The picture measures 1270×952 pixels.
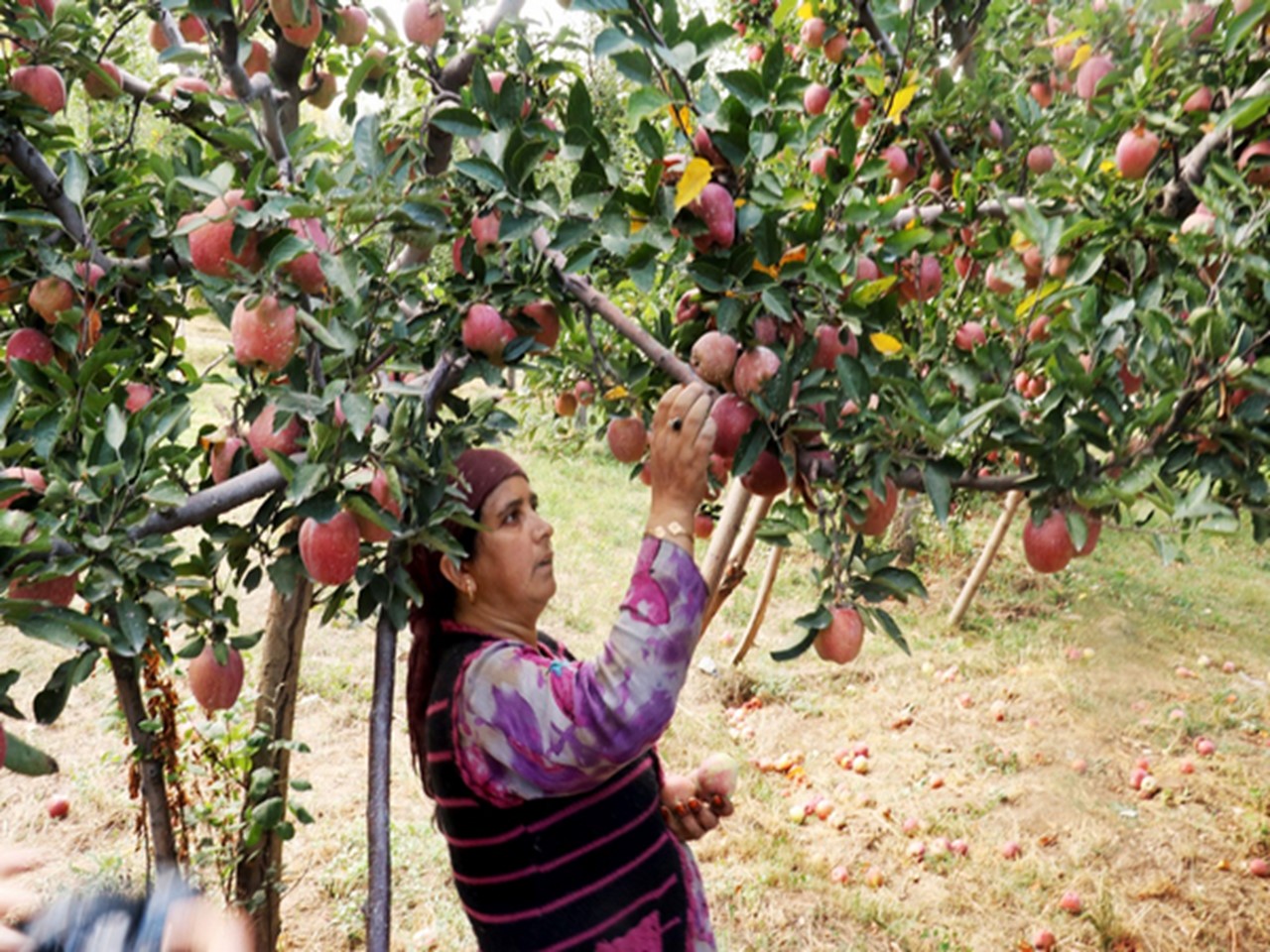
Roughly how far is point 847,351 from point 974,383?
0.17 m

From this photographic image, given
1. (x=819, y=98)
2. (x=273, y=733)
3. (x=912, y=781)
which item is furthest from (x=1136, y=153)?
(x=912, y=781)

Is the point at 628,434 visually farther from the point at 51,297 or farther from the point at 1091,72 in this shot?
the point at 1091,72

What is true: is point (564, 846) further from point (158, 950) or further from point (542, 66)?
point (542, 66)

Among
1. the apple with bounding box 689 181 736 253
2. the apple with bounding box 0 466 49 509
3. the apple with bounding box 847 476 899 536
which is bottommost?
the apple with bounding box 0 466 49 509

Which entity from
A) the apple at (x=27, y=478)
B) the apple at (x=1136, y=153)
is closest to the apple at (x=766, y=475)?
the apple at (x=27, y=478)

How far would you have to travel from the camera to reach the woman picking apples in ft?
3.99

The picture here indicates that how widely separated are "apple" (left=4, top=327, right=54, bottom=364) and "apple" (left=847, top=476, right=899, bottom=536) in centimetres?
130

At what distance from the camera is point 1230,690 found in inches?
173

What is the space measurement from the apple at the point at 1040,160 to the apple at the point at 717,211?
123 centimetres

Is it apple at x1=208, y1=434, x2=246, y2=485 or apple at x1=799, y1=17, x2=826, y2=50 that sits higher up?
apple at x1=799, y1=17, x2=826, y2=50

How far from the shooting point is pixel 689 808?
178 cm

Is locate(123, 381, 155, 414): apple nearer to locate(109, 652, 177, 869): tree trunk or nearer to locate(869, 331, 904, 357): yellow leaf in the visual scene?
locate(109, 652, 177, 869): tree trunk

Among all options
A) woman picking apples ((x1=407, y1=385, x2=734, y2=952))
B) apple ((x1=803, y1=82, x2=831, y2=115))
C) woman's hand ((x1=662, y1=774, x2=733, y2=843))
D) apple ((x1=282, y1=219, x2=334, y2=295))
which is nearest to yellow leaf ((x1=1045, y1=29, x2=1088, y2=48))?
apple ((x1=803, y1=82, x2=831, y2=115))

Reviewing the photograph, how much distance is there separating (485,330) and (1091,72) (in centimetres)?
149
